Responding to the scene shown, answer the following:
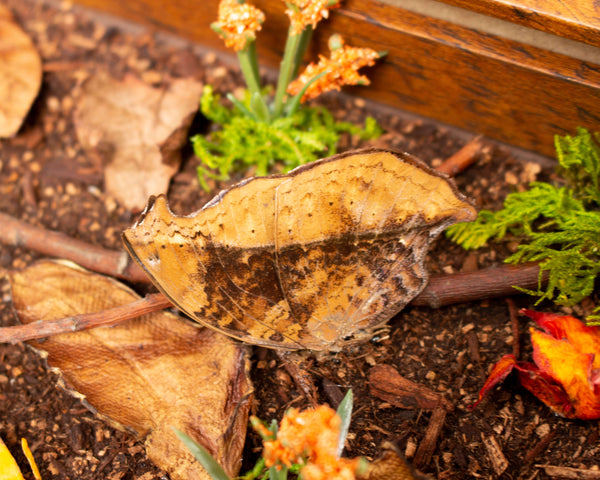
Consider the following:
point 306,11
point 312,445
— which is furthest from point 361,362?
point 306,11

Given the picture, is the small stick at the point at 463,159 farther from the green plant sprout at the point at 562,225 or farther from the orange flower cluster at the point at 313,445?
the orange flower cluster at the point at 313,445

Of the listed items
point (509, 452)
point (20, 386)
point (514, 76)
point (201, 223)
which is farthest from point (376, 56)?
point (20, 386)

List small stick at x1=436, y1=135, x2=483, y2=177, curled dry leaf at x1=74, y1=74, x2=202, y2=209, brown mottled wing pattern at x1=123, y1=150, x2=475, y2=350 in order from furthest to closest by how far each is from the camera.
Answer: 1. curled dry leaf at x1=74, y1=74, x2=202, y2=209
2. small stick at x1=436, y1=135, x2=483, y2=177
3. brown mottled wing pattern at x1=123, y1=150, x2=475, y2=350

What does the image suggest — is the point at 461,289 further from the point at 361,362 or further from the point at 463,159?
the point at 463,159

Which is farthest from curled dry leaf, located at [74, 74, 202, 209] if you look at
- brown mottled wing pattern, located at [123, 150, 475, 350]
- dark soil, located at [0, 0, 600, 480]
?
brown mottled wing pattern, located at [123, 150, 475, 350]

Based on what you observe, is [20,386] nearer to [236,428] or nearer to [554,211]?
[236,428]

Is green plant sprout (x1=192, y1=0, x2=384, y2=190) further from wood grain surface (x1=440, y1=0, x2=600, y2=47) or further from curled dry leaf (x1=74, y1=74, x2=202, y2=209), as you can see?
wood grain surface (x1=440, y1=0, x2=600, y2=47)

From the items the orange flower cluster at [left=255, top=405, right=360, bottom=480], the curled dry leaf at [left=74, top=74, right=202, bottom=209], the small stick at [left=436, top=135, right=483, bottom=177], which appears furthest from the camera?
the curled dry leaf at [left=74, top=74, right=202, bottom=209]

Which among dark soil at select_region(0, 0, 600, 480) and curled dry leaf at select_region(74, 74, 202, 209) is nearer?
dark soil at select_region(0, 0, 600, 480)
